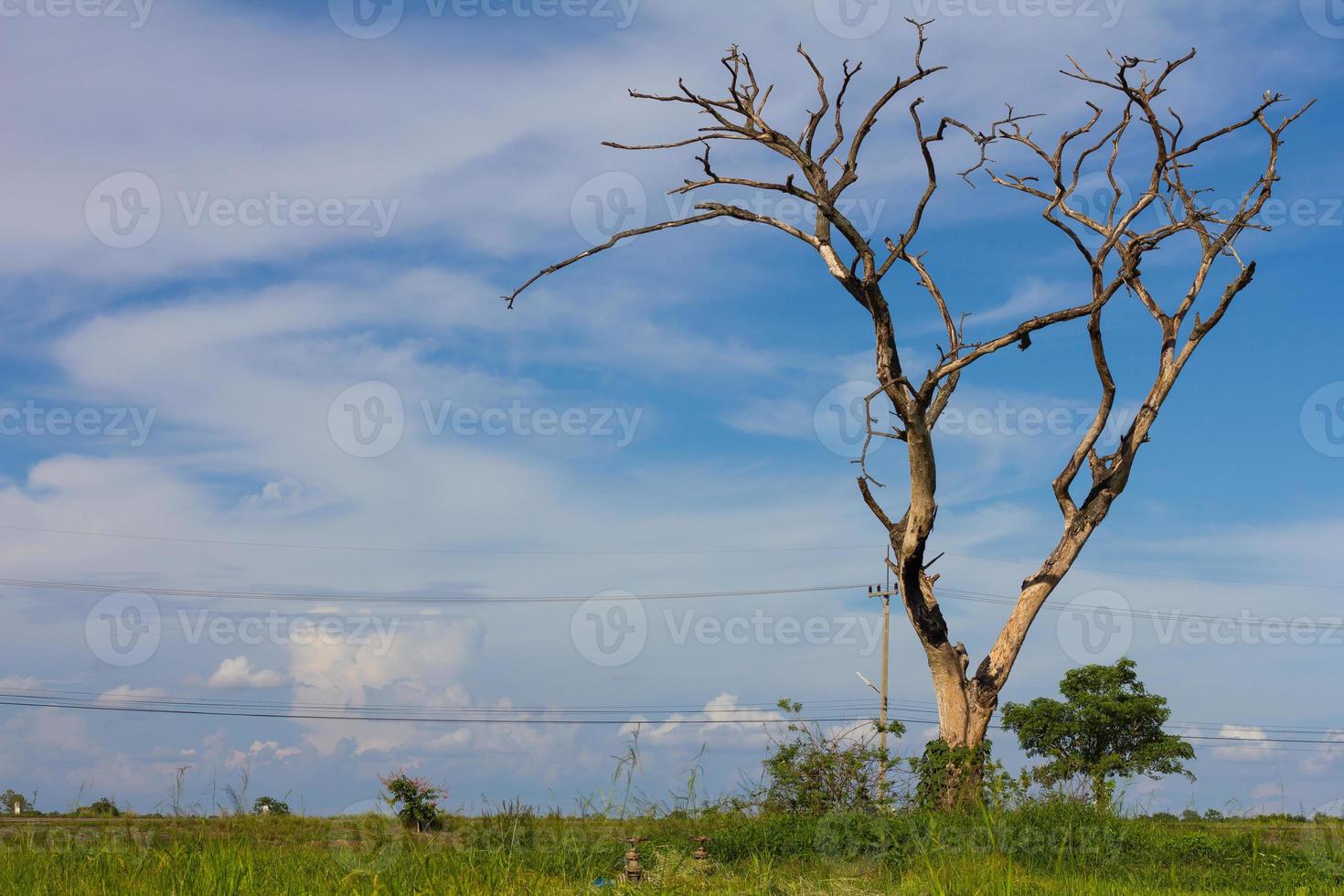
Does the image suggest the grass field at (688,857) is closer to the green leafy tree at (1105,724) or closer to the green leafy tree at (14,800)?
the green leafy tree at (14,800)

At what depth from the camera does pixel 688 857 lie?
28.6 ft

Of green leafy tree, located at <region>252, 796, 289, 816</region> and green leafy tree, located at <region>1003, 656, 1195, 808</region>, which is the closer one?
green leafy tree, located at <region>252, 796, 289, 816</region>

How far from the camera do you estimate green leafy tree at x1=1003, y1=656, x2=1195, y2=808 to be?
34.9m

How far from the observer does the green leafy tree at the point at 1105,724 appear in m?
34.9

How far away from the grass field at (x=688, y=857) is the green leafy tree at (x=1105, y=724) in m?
24.4

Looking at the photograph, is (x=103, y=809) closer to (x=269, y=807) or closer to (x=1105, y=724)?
(x=269, y=807)

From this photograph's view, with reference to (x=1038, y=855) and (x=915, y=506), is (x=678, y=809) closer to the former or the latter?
(x=1038, y=855)

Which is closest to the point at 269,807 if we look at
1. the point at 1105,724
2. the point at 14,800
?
the point at 14,800

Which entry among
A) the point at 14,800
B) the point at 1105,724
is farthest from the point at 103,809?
the point at 1105,724

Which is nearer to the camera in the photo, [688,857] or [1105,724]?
[688,857]

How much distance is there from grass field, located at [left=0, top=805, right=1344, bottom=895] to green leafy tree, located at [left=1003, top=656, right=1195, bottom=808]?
79.9 feet

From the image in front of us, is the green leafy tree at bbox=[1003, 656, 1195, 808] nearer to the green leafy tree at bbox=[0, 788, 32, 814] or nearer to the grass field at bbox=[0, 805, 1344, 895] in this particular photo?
the grass field at bbox=[0, 805, 1344, 895]

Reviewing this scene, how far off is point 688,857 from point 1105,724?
1214 inches

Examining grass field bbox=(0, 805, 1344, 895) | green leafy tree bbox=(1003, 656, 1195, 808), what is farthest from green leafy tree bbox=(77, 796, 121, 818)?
green leafy tree bbox=(1003, 656, 1195, 808)
